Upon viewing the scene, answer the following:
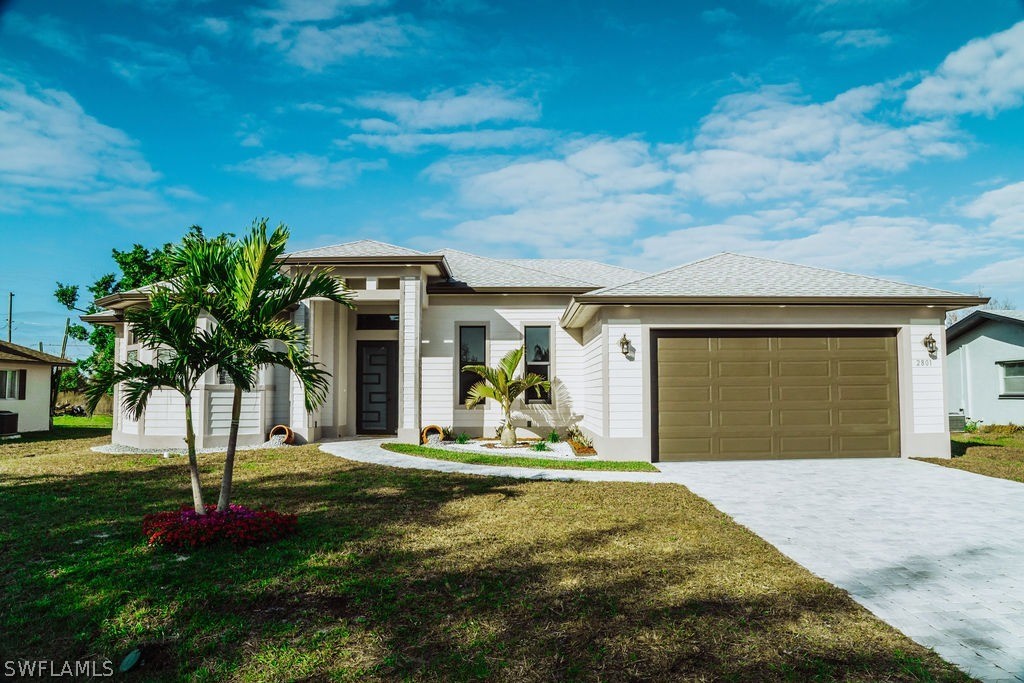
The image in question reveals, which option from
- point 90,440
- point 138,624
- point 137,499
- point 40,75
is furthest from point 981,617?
point 90,440

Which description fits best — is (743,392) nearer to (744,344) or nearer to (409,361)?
(744,344)

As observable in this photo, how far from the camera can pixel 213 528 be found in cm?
476

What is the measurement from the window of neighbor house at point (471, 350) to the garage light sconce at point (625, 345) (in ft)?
14.6

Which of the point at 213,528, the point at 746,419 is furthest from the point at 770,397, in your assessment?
the point at 213,528

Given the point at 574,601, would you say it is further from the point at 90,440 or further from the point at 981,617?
the point at 90,440

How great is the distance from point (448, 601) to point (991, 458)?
38.8 feet

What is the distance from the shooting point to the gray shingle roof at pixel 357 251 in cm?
1218

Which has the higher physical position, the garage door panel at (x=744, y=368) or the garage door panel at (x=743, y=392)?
the garage door panel at (x=744, y=368)

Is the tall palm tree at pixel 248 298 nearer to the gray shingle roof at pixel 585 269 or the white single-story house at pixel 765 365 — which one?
the white single-story house at pixel 765 365

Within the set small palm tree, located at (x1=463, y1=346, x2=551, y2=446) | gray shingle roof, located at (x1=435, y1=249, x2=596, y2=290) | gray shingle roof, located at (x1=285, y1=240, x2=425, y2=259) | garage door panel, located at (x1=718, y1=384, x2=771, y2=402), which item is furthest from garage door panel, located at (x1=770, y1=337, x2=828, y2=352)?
gray shingle roof, located at (x1=285, y1=240, x2=425, y2=259)

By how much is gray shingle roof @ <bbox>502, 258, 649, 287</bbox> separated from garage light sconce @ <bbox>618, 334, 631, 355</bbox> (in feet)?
18.3

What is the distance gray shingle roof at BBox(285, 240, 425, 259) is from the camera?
40.0 feet

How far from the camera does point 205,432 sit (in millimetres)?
11930

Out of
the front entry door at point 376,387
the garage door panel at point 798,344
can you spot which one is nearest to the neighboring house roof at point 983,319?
the garage door panel at point 798,344
